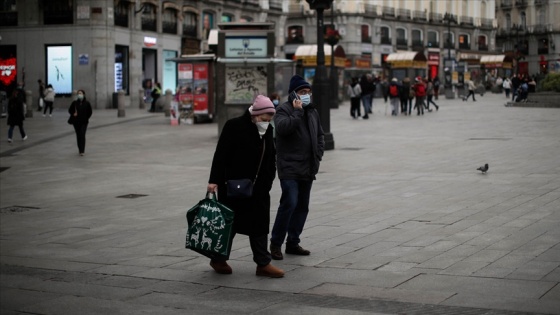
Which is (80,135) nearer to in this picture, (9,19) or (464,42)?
(9,19)

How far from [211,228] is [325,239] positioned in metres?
2.12

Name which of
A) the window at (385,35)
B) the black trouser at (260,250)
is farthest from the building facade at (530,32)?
the black trouser at (260,250)

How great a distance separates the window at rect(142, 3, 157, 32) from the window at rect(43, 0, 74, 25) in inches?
186

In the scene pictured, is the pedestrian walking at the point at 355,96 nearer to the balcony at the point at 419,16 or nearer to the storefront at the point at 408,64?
the storefront at the point at 408,64

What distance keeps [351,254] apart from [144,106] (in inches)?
1497

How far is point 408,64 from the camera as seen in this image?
67.6 metres

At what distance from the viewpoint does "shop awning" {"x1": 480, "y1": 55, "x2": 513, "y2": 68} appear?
80375mm

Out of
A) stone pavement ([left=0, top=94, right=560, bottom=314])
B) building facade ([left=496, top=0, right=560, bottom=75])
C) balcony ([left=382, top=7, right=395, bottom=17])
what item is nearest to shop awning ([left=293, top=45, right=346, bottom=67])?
balcony ([left=382, top=7, right=395, bottom=17])

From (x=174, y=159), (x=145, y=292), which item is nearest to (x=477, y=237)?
(x=145, y=292)

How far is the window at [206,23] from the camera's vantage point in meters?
53.9

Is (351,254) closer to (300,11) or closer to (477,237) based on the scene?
(477,237)

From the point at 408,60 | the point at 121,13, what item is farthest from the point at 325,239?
the point at 408,60

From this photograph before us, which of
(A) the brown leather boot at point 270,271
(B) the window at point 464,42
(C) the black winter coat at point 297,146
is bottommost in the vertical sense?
(A) the brown leather boot at point 270,271

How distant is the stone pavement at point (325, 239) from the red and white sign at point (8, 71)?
86.8 ft
